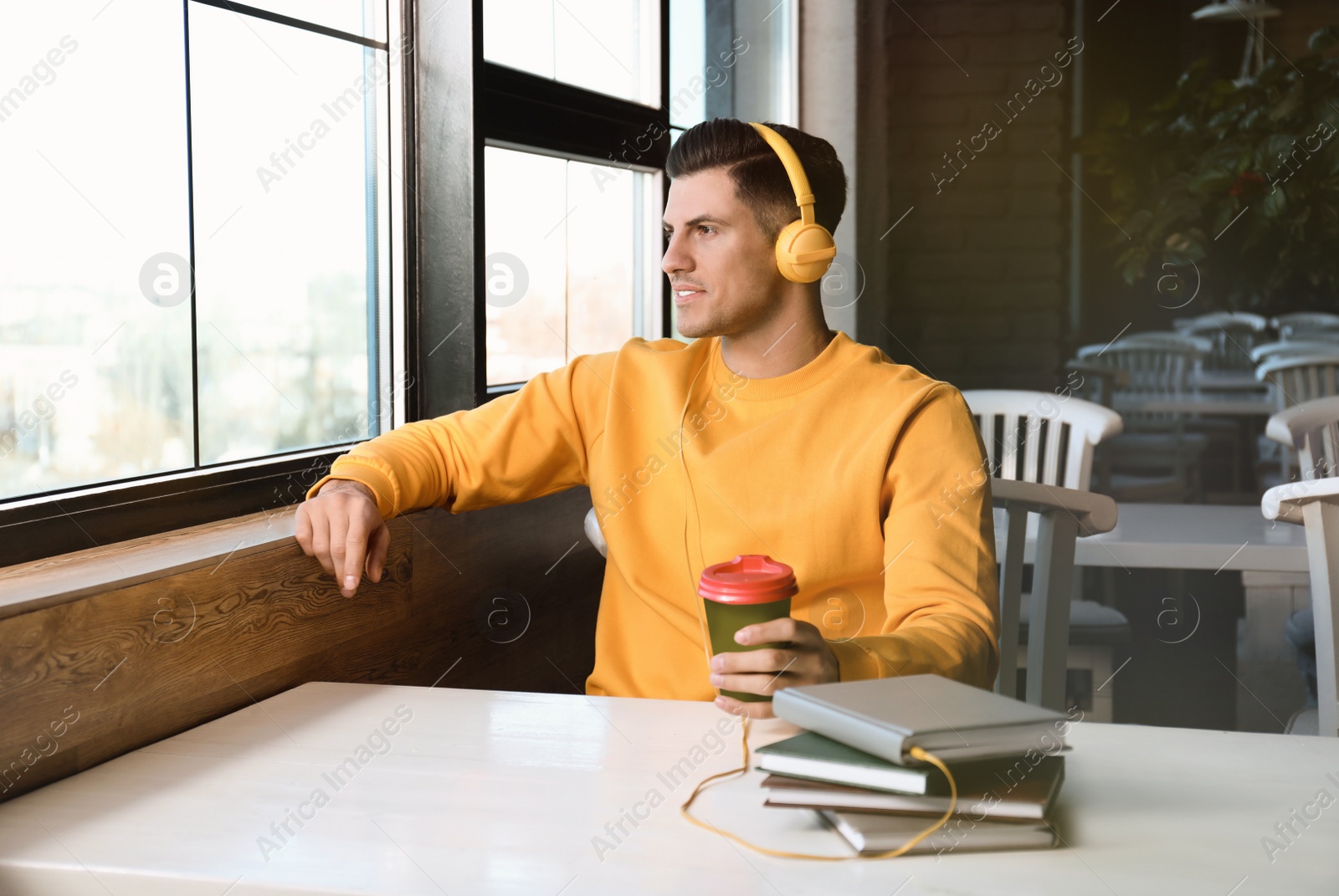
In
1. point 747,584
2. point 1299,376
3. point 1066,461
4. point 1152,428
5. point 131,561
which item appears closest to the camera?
point 747,584

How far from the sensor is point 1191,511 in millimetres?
2580

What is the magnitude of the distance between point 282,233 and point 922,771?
128 centimetres

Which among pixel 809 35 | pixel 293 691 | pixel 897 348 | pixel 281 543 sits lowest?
pixel 293 691

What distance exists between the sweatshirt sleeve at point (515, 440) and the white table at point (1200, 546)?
0.95 m

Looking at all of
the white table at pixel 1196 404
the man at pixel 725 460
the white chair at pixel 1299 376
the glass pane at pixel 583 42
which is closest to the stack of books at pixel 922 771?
the man at pixel 725 460

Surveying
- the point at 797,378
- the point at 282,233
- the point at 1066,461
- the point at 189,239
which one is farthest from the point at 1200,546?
the point at 189,239

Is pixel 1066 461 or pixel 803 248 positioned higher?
pixel 803 248

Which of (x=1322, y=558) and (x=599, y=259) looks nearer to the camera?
(x=1322, y=558)

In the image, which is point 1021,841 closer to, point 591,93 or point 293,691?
point 293,691

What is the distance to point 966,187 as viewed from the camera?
433 centimetres

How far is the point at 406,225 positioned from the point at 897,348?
9.22 feet

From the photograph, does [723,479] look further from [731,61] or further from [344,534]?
[731,61]

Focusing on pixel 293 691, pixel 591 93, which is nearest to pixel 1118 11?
pixel 591 93

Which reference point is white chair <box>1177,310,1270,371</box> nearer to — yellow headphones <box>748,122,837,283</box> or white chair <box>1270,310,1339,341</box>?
white chair <box>1270,310,1339,341</box>
